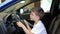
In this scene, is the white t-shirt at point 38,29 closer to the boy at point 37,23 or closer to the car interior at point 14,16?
the boy at point 37,23

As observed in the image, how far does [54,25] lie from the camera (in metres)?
3.02

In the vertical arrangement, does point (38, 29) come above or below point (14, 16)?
below

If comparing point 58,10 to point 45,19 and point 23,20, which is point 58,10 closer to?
point 45,19

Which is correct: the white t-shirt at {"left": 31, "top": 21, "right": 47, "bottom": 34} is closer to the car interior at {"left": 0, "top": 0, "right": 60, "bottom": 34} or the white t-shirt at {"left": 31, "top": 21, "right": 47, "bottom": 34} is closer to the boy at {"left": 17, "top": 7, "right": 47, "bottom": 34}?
the boy at {"left": 17, "top": 7, "right": 47, "bottom": 34}

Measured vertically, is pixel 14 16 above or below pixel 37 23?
above

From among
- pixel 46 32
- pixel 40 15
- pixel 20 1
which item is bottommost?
pixel 46 32

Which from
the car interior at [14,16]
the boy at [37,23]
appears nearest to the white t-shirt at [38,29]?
the boy at [37,23]

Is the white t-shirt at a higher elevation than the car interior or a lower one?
lower

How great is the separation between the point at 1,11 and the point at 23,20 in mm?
327

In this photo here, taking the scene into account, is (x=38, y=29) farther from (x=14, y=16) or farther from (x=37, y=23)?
(x=14, y=16)

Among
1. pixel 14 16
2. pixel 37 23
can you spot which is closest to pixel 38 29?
pixel 37 23

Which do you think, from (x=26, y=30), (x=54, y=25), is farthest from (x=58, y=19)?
(x=26, y=30)

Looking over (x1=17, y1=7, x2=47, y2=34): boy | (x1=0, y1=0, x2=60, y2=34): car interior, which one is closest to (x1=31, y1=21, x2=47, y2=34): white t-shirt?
(x1=17, y1=7, x2=47, y2=34): boy

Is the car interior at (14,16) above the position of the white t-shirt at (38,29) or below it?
above
